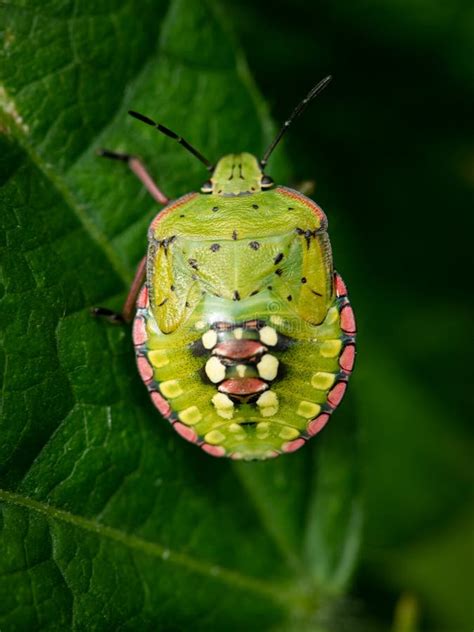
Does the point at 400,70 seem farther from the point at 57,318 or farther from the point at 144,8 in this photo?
the point at 57,318

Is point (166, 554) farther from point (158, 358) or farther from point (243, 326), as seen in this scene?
point (243, 326)

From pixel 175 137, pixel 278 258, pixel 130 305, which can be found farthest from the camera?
pixel 175 137

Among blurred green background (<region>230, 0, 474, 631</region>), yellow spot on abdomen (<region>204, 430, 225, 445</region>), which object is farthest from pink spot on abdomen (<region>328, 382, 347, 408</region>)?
blurred green background (<region>230, 0, 474, 631</region>)

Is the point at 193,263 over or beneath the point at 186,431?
over

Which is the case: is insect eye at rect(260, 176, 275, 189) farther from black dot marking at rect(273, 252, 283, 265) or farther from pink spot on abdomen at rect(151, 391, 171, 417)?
pink spot on abdomen at rect(151, 391, 171, 417)

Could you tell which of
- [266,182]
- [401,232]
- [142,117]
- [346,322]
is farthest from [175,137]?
[401,232]

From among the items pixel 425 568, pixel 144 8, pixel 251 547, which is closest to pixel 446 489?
pixel 425 568
